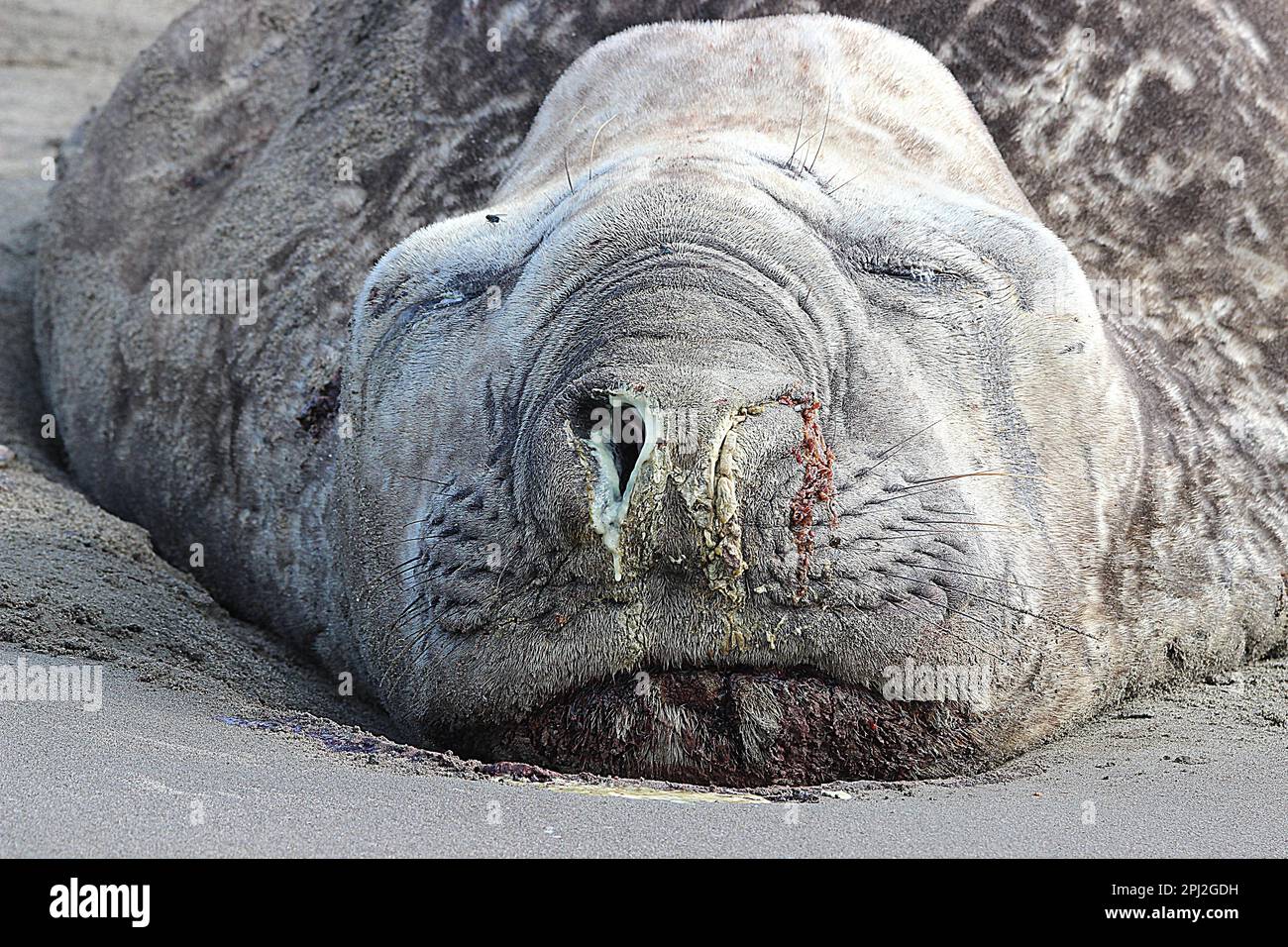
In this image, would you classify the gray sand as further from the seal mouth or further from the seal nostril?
the seal nostril

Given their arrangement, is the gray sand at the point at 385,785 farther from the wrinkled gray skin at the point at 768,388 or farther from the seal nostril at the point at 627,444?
the seal nostril at the point at 627,444

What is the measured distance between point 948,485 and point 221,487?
7.79 feet

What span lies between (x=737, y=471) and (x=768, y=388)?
0.57 ft

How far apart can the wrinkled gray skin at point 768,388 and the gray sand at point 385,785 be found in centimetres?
11

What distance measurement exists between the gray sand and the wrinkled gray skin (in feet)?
0.35

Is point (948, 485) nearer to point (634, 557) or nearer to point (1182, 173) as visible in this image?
point (634, 557)

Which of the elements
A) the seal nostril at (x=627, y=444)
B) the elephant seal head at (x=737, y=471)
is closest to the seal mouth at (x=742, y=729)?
the elephant seal head at (x=737, y=471)

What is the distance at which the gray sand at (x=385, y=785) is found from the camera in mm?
2311

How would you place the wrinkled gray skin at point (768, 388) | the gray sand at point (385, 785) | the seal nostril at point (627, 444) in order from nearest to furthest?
1. the gray sand at point (385, 785)
2. the seal nostril at point (627, 444)
3. the wrinkled gray skin at point (768, 388)

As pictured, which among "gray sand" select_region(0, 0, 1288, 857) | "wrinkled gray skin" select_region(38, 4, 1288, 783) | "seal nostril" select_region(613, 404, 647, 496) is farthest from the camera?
"wrinkled gray skin" select_region(38, 4, 1288, 783)

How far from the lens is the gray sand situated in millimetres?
2311

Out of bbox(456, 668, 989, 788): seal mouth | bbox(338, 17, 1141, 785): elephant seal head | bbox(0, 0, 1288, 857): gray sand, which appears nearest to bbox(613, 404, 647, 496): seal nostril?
bbox(338, 17, 1141, 785): elephant seal head

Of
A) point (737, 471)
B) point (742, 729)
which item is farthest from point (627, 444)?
point (742, 729)
